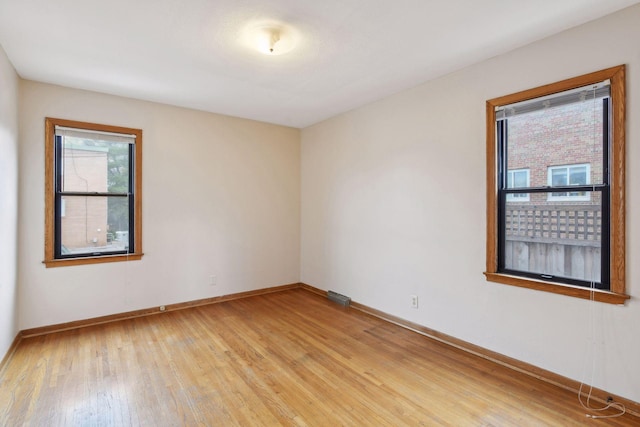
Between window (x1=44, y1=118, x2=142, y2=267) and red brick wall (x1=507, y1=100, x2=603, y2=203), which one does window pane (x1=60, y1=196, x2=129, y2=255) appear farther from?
red brick wall (x1=507, y1=100, x2=603, y2=203)

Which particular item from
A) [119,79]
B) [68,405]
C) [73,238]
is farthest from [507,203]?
[73,238]

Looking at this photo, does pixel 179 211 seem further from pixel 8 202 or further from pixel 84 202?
pixel 8 202

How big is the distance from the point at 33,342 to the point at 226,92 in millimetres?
3244

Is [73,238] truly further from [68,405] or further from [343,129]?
[343,129]

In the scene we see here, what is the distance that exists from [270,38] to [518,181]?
2361 millimetres

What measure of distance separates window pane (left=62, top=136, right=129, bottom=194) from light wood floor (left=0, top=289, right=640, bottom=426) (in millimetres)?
1606

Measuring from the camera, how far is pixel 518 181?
2715mm

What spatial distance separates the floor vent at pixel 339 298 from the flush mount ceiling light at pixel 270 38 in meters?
3.11

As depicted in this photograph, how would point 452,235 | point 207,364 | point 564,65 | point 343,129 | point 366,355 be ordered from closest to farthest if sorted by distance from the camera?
1. point 564,65
2. point 207,364
3. point 366,355
4. point 452,235
5. point 343,129

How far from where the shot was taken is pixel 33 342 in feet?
10.3

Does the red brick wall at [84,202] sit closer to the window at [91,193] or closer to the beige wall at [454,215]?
the window at [91,193]

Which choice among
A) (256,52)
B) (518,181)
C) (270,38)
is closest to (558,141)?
(518,181)

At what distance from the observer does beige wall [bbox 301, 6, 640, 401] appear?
2.16m

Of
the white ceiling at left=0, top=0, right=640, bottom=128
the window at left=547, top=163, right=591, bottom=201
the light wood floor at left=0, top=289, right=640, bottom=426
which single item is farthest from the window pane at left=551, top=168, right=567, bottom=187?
the light wood floor at left=0, top=289, right=640, bottom=426
